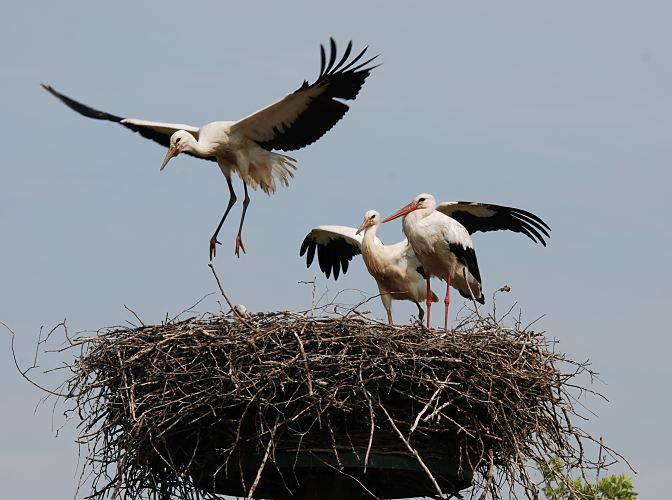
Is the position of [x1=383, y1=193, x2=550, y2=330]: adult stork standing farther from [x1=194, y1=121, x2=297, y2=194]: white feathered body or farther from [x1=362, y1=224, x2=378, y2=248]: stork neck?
[x1=194, y1=121, x2=297, y2=194]: white feathered body

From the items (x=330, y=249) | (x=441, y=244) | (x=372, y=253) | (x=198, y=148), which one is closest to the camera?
(x=441, y=244)

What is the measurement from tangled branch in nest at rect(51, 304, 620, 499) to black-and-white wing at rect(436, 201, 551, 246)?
293 cm

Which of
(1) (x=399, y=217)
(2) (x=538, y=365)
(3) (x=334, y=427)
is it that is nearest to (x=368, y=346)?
(3) (x=334, y=427)

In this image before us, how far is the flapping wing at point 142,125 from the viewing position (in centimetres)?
1161

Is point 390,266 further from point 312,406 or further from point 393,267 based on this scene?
point 312,406

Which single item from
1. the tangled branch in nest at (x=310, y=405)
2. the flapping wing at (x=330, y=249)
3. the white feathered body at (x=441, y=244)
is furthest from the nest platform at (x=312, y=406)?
the flapping wing at (x=330, y=249)

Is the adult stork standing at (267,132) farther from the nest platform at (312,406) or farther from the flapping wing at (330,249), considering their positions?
the nest platform at (312,406)

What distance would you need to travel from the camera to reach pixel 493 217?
431 inches

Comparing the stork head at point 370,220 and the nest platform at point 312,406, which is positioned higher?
the stork head at point 370,220

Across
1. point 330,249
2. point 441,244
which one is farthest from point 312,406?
point 330,249

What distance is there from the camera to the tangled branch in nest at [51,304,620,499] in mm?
7367

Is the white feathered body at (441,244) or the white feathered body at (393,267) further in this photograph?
the white feathered body at (393,267)

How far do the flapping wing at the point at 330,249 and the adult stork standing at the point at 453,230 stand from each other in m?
0.94

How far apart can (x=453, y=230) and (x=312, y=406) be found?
3378 mm
